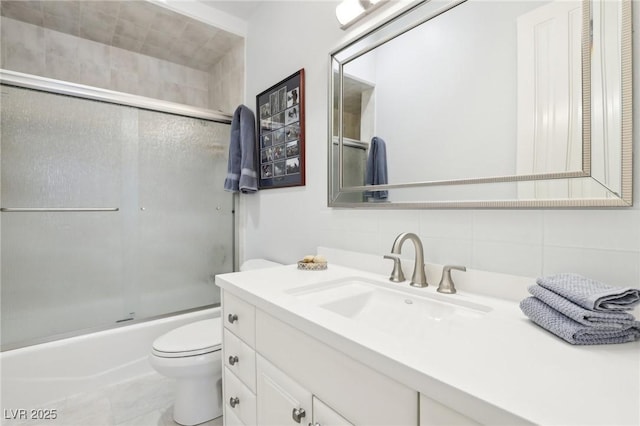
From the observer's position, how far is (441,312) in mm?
841

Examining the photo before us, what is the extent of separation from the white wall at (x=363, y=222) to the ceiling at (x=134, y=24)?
0.31 metres

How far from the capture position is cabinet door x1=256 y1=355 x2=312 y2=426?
0.71 m

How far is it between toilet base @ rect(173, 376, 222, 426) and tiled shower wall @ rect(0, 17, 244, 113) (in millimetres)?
1942

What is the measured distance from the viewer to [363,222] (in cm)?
129

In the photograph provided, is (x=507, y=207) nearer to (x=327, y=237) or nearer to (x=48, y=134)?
(x=327, y=237)

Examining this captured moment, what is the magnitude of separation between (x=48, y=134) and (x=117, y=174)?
38 centimetres

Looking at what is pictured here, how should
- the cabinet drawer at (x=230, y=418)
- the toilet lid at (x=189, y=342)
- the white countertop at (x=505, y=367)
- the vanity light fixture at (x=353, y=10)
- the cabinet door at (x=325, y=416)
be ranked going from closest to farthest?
the white countertop at (x=505, y=367), the cabinet door at (x=325, y=416), the cabinet drawer at (x=230, y=418), the vanity light fixture at (x=353, y=10), the toilet lid at (x=189, y=342)

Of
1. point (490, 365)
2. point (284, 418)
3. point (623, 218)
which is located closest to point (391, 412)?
point (490, 365)

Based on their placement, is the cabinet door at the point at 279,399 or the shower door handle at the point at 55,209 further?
the shower door handle at the point at 55,209

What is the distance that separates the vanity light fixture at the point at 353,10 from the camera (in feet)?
3.96

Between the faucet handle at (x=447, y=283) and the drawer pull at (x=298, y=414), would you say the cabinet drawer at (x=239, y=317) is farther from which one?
the faucet handle at (x=447, y=283)

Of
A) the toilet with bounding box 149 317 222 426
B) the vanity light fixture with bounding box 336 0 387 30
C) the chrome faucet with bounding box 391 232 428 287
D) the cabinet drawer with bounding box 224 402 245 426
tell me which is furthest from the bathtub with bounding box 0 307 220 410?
the vanity light fixture with bounding box 336 0 387 30

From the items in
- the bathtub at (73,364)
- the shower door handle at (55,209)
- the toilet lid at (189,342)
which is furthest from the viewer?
the shower door handle at (55,209)

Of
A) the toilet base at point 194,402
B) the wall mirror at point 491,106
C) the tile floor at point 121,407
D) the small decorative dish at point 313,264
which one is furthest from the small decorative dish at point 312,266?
the tile floor at point 121,407
